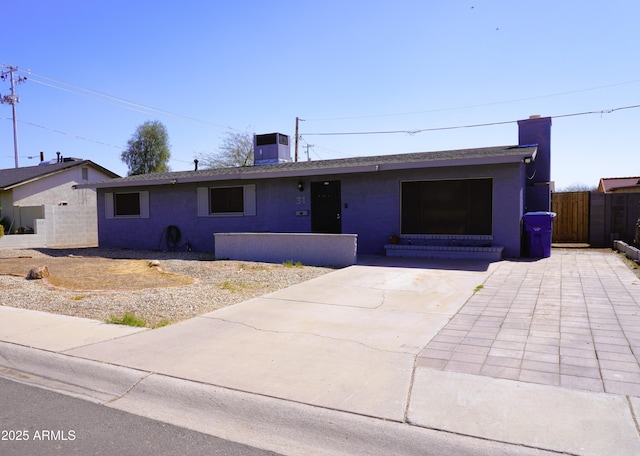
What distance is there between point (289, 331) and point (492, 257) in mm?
8150

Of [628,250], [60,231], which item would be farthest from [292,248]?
[60,231]

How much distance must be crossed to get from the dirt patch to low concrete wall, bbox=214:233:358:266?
2.15 m

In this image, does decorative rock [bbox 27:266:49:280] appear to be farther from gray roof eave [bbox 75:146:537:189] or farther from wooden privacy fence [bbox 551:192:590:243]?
wooden privacy fence [bbox 551:192:590:243]

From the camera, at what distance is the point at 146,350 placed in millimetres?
5379

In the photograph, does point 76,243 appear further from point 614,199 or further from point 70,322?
point 614,199

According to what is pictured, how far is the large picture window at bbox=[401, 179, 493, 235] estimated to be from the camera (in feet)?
43.2

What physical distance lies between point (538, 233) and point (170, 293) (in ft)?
32.9

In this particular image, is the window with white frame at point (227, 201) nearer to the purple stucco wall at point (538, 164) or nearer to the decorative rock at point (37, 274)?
the decorative rock at point (37, 274)

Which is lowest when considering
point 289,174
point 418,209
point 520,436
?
point 520,436

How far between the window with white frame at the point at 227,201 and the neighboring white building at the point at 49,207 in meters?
7.21

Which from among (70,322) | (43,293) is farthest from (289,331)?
(43,293)

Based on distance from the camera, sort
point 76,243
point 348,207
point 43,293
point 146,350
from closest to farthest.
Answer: point 146,350 < point 43,293 < point 348,207 < point 76,243

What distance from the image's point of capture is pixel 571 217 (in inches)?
664

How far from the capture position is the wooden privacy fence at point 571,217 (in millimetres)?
16516
